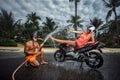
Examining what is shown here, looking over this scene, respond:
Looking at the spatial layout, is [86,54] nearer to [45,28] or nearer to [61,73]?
[61,73]

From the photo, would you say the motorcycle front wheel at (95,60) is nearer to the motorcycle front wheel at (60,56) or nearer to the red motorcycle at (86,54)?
the red motorcycle at (86,54)

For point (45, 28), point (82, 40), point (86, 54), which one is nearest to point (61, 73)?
point (86, 54)

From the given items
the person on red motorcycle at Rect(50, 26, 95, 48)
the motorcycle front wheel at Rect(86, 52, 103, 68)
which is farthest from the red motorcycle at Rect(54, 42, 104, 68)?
the person on red motorcycle at Rect(50, 26, 95, 48)

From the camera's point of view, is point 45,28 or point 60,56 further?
point 45,28

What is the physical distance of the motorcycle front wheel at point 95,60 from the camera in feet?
23.2

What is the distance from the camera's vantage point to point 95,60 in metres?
7.18

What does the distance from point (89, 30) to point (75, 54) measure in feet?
3.48

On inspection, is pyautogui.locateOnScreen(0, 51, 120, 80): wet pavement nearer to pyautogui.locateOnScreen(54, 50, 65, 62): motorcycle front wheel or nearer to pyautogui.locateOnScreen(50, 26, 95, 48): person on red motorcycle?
pyautogui.locateOnScreen(54, 50, 65, 62): motorcycle front wheel

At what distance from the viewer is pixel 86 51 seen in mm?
7258

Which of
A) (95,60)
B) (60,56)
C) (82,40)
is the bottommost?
(95,60)

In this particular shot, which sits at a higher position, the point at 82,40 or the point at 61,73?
the point at 82,40

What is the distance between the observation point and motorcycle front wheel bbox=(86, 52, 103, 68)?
7.06 meters

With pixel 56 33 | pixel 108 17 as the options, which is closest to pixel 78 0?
pixel 108 17

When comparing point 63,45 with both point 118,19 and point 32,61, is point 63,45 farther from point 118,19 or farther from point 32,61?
point 118,19
